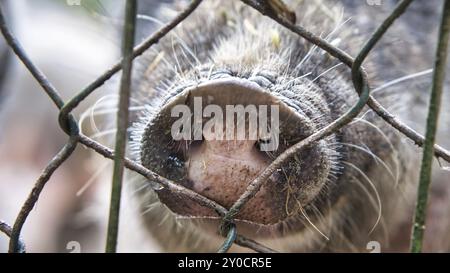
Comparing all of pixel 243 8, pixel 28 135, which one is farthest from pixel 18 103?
pixel 243 8

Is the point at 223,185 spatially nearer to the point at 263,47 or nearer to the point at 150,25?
the point at 263,47

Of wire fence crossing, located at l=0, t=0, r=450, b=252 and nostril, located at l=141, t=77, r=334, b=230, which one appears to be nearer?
wire fence crossing, located at l=0, t=0, r=450, b=252

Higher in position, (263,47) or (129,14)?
(263,47)

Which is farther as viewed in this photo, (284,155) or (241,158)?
(241,158)

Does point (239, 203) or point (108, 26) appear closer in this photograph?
point (239, 203)

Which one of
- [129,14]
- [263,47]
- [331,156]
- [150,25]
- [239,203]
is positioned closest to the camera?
[129,14]

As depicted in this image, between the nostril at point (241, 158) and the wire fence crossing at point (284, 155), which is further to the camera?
the nostril at point (241, 158)

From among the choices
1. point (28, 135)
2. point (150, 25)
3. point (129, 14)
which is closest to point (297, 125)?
point (129, 14)

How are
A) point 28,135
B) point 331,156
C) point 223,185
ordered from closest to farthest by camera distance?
point 223,185 < point 331,156 < point 28,135
